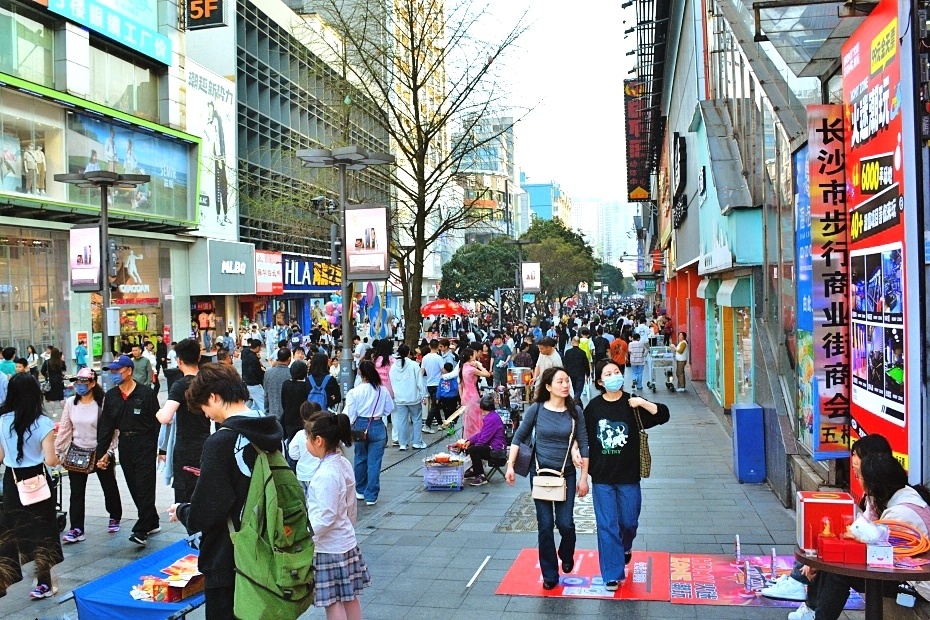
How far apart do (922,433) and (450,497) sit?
20.2ft

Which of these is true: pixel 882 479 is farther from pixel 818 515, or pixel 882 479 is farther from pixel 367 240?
pixel 367 240

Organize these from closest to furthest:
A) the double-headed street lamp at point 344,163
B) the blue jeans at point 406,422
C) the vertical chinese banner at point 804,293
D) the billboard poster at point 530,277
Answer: the vertical chinese banner at point 804,293, the double-headed street lamp at point 344,163, the blue jeans at point 406,422, the billboard poster at point 530,277

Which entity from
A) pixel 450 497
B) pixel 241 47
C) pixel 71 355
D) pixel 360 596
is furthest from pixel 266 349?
pixel 360 596

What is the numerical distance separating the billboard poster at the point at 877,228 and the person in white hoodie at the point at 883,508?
30.9 inches

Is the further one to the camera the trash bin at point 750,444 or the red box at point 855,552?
the trash bin at point 750,444

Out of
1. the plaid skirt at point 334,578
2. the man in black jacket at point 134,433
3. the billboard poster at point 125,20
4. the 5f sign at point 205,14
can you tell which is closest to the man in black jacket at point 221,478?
the plaid skirt at point 334,578

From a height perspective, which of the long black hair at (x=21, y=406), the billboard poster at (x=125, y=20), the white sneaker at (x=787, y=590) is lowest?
the white sneaker at (x=787, y=590)

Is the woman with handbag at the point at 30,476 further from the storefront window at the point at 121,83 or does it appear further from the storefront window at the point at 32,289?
the storefront window at the point at 121,83

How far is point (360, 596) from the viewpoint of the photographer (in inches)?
258

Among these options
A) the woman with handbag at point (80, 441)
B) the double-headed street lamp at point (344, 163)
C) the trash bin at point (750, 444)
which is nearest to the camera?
the woman with handbag at point (80, 441)

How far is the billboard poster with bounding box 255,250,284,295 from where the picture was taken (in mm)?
43562

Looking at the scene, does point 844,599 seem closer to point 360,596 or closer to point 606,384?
point 606,384

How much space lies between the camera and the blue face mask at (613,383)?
21.1 ft

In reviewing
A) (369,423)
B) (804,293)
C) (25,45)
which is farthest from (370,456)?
(25,45)
